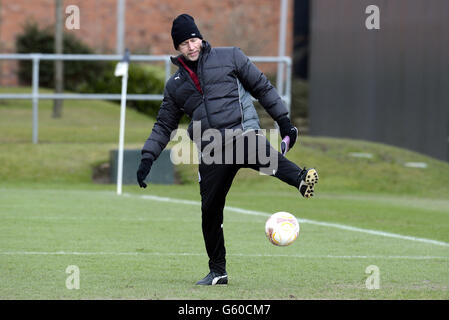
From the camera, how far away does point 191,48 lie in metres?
7.88

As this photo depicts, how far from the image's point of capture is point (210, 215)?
8117mm

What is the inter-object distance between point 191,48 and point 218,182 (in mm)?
1105

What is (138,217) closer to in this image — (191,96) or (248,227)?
(248,227)

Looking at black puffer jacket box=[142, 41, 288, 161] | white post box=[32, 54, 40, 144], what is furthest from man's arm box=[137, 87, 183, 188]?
white post box=[32, 54, 40, 144]

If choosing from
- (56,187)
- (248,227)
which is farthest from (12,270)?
(56,187)

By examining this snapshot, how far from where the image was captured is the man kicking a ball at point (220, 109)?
7926 mm

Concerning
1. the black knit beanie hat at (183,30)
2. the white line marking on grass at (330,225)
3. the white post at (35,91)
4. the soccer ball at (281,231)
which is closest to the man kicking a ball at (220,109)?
the black knit beanie hat at (183,30)

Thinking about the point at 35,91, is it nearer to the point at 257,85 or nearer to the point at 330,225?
the point at 330,225

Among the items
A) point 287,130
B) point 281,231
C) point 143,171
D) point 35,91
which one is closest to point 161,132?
point 143,171

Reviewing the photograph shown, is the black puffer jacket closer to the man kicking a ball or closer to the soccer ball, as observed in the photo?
the man kicking a ball

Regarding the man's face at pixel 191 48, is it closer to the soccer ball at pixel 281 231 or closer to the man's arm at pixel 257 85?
the man's arm at pixel 257 85

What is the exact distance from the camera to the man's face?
7887 millimetres

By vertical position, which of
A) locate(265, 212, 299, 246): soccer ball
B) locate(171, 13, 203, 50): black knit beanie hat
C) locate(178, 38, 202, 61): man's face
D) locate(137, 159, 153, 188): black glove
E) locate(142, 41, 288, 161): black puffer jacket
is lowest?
locate(265, 212, 299, 246): soccer ball
